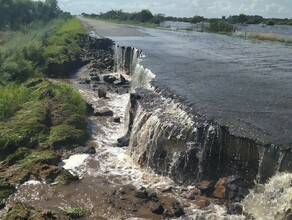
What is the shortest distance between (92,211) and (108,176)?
2893mm

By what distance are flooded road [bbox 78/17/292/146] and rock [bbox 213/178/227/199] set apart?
209 cm

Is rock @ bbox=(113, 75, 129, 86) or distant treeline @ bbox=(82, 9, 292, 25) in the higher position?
distant treeline @ bbox=(82, 9, 292, 25)

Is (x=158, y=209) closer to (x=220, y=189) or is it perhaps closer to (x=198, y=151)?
(x=220, y=189)

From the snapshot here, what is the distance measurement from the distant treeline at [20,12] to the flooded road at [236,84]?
48.1m

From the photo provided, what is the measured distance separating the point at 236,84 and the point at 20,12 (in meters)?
71.3

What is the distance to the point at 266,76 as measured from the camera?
25.6 m

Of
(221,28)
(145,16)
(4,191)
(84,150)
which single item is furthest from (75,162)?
(145,16)

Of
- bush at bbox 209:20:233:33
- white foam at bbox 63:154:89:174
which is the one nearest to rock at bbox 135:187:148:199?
white foam at bbox 63:154:89:174

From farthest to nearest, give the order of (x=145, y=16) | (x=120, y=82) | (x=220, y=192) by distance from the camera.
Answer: (x=145, y=16) < (x=120, y=82) < (x=220, y=192)

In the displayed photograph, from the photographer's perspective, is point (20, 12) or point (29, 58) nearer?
point (29, 58)

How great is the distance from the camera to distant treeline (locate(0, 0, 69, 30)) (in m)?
75.8

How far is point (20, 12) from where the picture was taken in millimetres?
83125

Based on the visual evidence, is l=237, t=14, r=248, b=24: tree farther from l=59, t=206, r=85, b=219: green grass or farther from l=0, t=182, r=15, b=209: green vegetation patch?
l=59, t=206, r=85, b=219: green grass

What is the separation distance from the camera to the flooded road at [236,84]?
52.4ft
